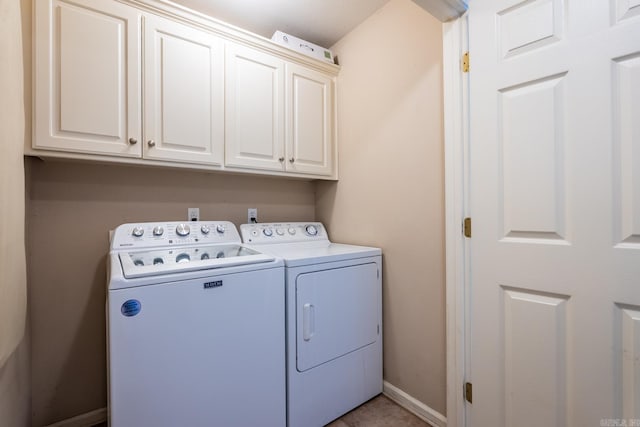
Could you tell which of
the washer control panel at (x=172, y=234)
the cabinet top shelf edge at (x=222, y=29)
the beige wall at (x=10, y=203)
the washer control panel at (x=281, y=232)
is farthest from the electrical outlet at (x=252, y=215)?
the beige wall at (x=10, y=203)

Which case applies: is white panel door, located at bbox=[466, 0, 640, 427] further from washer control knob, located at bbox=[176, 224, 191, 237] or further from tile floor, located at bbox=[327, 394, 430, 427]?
washer control knob, located at bbox=[176, 224, 191, 237]

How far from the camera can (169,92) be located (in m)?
1.59

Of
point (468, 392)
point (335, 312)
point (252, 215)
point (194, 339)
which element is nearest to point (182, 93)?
point (252, 215)

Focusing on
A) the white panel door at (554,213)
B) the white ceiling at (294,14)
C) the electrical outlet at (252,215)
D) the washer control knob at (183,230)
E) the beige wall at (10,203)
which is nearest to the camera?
the beige wall at (10,203)

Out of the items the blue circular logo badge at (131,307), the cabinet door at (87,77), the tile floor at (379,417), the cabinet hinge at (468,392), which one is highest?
the cabinet door at (87,77)

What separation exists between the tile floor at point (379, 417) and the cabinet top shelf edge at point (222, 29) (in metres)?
2.36

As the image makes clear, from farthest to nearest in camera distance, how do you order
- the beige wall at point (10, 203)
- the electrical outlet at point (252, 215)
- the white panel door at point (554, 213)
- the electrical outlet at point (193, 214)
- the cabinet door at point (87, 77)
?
the electrical outlet at point (252, 215)
the electrical outlet at point (193, 214)
the cabinet door at point (87, 77)
the white panel door at point (554, 213)
the beige wall at point (10, 203)

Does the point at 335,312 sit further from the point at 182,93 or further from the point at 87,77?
the point at 87,77

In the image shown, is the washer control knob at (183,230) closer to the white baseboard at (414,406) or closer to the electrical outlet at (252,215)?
the electrical outlet at (252,215)

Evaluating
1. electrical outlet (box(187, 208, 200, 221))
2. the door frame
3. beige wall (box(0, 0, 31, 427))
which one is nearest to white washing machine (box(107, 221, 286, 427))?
beige wall (box(0, 0, 31, 427))

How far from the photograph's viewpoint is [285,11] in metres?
1.90

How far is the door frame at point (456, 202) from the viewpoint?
1.37 meters

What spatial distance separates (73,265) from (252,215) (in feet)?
3.58

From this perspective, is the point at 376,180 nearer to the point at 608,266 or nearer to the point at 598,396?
the point at 608,266
